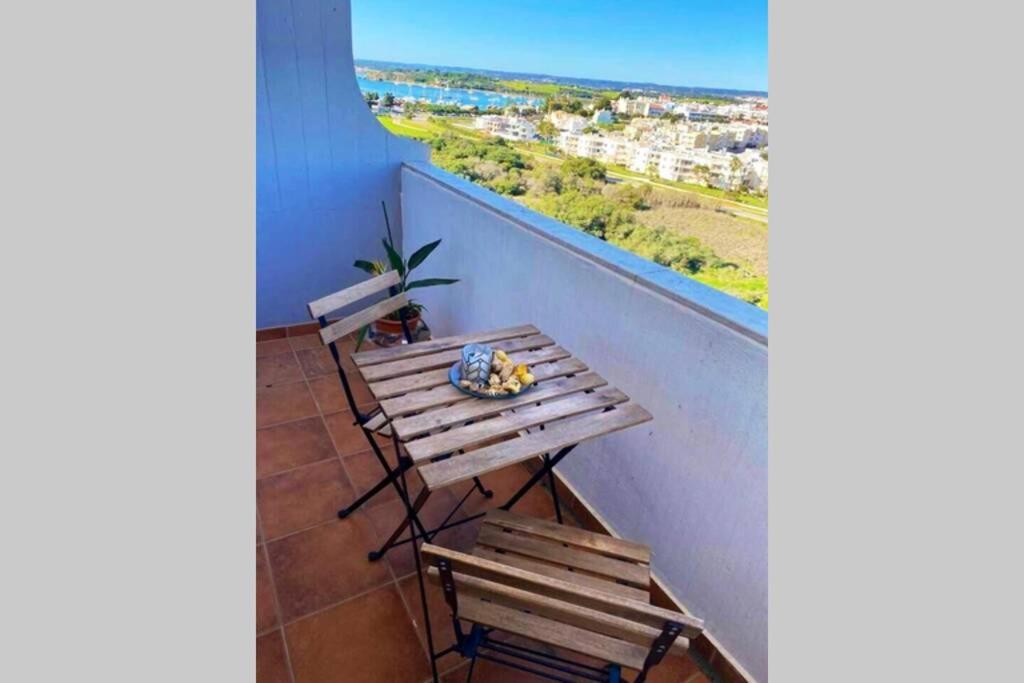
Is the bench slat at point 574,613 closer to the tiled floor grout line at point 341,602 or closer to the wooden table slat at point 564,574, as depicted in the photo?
the wooden table slat at point 564,574

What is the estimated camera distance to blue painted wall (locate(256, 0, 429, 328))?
3.21m

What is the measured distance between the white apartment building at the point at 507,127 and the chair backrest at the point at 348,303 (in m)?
6.93

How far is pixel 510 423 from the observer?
58.2 inches

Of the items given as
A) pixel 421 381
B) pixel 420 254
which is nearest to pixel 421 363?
pixel 421 381

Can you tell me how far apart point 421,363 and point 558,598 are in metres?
0.98

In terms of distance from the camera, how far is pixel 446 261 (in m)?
3.39

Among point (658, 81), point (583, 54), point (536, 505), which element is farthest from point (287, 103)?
point (583, 54)

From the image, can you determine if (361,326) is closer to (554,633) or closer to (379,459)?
(379,459)

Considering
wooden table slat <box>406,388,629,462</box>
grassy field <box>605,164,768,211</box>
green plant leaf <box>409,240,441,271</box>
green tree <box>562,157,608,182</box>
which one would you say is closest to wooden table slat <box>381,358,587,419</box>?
wooden table slat <box>406,388,629,462</box>

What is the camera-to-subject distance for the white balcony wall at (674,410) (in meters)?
1.48

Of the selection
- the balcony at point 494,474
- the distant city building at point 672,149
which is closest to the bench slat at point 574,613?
the balcony at point 494,474

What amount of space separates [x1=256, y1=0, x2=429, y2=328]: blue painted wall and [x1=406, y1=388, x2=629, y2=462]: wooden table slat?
280cm

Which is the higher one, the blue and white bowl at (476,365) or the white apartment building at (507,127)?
the white apartment building at (507,127)

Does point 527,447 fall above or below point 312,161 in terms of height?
below
